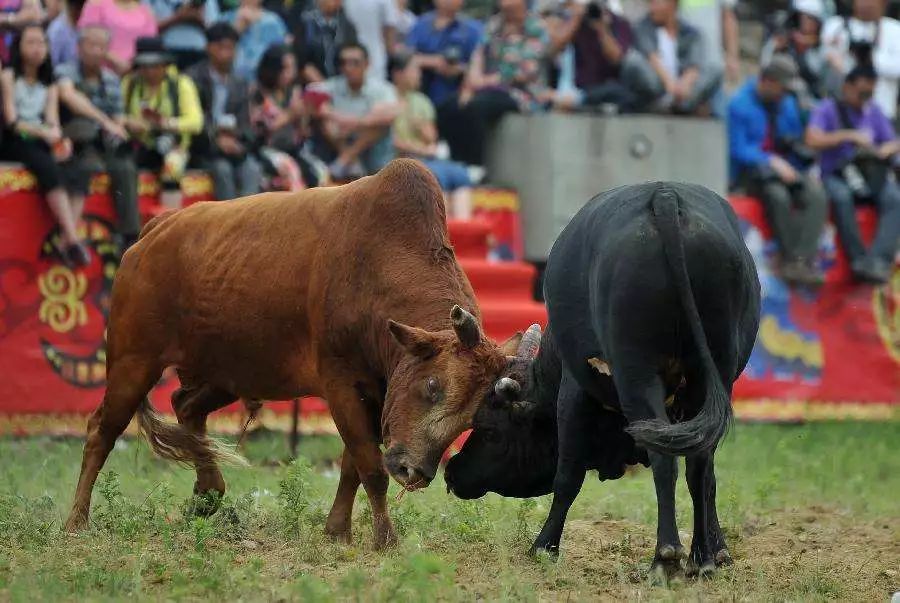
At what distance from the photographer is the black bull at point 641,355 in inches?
269

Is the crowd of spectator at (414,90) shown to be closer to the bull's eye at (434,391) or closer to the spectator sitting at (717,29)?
the spectator sitting at (717,29)

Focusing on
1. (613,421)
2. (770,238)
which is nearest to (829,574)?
(613,421)

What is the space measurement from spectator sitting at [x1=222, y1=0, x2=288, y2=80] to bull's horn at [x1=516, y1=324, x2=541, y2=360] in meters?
5.63

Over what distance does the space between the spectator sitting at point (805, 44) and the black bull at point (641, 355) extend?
340 inches

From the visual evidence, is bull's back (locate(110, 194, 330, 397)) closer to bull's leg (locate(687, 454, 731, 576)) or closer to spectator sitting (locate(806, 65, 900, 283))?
bull's leg (locate(687, 454, 731, 576))

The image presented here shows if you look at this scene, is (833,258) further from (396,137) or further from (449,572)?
(449,572)

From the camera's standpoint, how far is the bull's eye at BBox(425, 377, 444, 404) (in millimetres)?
7684

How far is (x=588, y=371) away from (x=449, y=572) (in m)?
1.33

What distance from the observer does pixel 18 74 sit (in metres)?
11.9

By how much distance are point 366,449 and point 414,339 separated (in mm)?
768

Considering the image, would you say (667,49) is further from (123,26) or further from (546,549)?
(546,549)

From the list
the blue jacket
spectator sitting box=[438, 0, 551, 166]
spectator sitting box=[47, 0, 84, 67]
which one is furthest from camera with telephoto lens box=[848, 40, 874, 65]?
spectator sitting box=[47, 0, 84, 67]

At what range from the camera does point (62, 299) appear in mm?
12086

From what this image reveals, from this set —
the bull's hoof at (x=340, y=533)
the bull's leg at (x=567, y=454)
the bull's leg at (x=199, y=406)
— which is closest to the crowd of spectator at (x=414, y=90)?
the bull's leg at (x=199, y=406)
